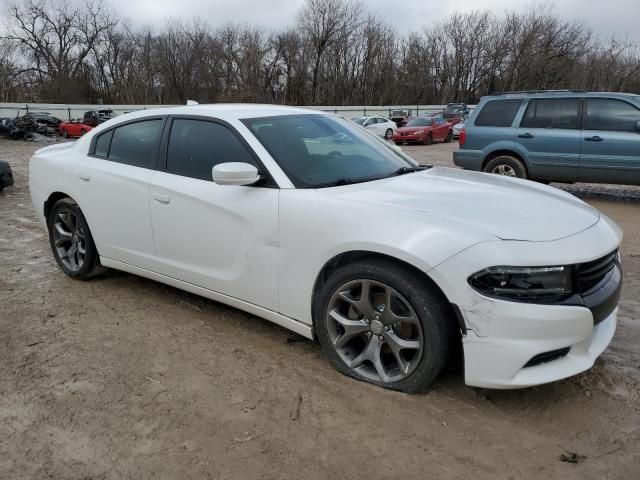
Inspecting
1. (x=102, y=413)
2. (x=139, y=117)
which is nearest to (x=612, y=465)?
(x=102, y=413)

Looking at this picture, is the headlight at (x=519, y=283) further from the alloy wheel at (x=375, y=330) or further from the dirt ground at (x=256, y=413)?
the dirt ground at (x=256, y=413)

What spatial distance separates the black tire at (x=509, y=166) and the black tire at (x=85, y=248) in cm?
709

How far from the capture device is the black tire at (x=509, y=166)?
911 cm

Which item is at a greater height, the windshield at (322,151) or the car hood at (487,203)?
the windshield at (322,151)

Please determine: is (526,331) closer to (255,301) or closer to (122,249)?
(255,301)

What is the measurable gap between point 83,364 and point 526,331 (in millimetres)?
2543

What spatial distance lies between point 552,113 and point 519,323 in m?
7.64

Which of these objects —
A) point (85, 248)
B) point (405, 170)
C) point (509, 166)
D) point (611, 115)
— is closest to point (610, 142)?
point (611, 115)

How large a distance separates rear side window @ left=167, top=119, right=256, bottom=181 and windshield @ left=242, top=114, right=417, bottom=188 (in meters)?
0.16

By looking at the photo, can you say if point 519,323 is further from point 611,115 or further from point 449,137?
point 449,137

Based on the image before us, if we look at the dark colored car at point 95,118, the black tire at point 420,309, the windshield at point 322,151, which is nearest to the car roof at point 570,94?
the windshield at point 322,151

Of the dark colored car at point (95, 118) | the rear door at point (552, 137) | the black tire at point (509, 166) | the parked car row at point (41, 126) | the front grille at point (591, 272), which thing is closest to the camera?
the front grille at point (591, 272)

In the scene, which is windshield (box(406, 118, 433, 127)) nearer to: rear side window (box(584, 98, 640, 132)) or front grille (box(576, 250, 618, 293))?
rear side window (box(584, 98, 640, 132))

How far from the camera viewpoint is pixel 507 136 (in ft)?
30.1
